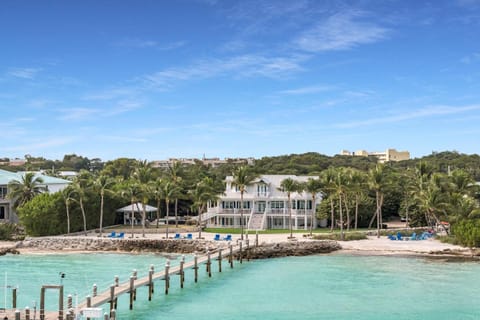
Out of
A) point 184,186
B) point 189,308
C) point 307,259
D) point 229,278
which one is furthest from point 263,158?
point 189,308

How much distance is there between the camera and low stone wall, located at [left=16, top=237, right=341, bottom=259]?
164ft

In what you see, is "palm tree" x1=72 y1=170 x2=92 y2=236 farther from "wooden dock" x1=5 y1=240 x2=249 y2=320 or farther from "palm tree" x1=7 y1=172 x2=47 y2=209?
"wooden dock" x1=5 y1=240 x2=249 y2=320

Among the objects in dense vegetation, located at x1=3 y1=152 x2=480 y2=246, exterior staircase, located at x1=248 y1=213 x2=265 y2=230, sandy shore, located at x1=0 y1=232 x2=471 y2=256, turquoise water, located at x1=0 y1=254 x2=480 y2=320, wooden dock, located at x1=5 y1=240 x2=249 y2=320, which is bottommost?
turquoise water, located at x1=0 y1=254 x2=480 y2=320

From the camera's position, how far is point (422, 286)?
36094 millimetres

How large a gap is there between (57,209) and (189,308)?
33.1 m

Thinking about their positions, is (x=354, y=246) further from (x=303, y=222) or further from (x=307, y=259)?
(x=303, y=222)

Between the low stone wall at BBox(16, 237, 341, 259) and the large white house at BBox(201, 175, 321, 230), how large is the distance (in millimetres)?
13653

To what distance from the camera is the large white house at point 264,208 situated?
2628 inches

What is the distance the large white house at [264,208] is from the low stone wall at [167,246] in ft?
44.8

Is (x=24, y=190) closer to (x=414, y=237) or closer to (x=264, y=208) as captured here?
(x=264, y=208)

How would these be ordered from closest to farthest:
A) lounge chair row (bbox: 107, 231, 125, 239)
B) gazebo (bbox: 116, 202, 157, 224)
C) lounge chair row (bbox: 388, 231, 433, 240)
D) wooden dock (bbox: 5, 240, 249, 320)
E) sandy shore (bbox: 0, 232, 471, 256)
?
1. wooden dock (bbox: 5, 240, 249, 320)
2. sandy shore (bbox: 0, 232, 471, 256)
3. lounge chair row (bbox: 388, 231, 433, 240)
4. lounge chair row (bbox: 107, 231, 125, 239)
5. gazebo (bbox: 116, 202, 157, 224)

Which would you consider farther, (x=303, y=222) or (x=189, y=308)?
(x=303, y=222)

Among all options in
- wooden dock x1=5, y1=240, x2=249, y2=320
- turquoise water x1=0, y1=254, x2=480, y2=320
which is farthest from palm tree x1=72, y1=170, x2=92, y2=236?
wooden dock x1=5, y1=240, x2=249, y2=320

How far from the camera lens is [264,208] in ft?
224
